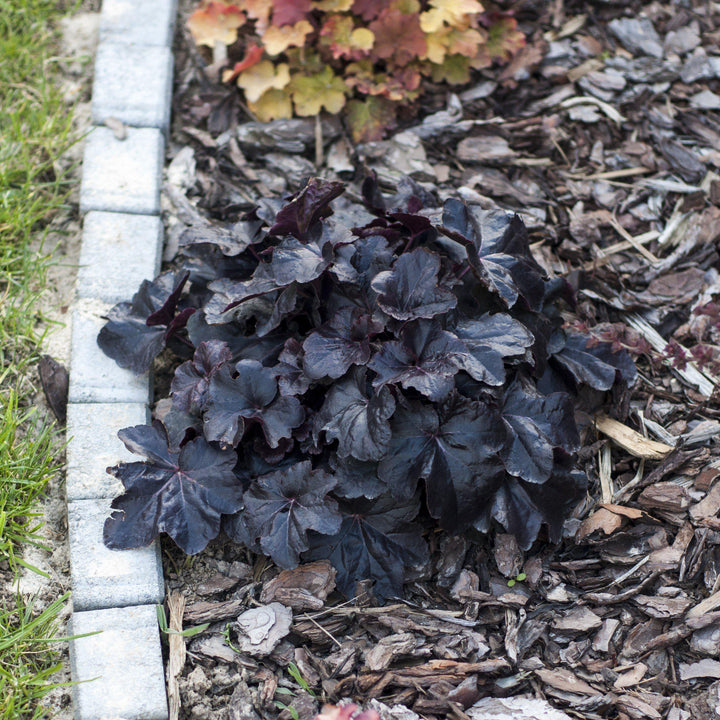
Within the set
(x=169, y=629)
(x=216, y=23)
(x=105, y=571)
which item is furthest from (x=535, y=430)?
(x=216, y=23)

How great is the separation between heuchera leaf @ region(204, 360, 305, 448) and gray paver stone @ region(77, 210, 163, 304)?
2.31 ft

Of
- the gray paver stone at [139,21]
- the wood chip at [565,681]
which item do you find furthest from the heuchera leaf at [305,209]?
the gray paver stone at [139,21]

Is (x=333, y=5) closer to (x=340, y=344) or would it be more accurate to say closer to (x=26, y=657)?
(x=340, y=344)

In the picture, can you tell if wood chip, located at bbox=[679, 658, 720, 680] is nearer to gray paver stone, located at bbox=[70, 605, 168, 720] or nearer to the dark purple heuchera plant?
the dark purple heuchera plant

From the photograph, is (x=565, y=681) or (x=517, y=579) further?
(x=517, y=579)

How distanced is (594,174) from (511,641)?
6.05 ft

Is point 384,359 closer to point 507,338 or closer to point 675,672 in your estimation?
point 507,338

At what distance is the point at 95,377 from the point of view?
2.32m

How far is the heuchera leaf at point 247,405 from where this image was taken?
194cm

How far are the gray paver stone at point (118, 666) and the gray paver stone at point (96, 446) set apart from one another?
1.14 feet

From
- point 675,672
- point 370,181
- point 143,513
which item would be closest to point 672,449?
point 675,672

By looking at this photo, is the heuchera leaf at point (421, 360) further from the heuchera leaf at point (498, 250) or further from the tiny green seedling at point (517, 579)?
the tiny green seedling at point (517, 579)

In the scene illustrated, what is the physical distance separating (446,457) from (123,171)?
1.70m

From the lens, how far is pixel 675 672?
1.88m
